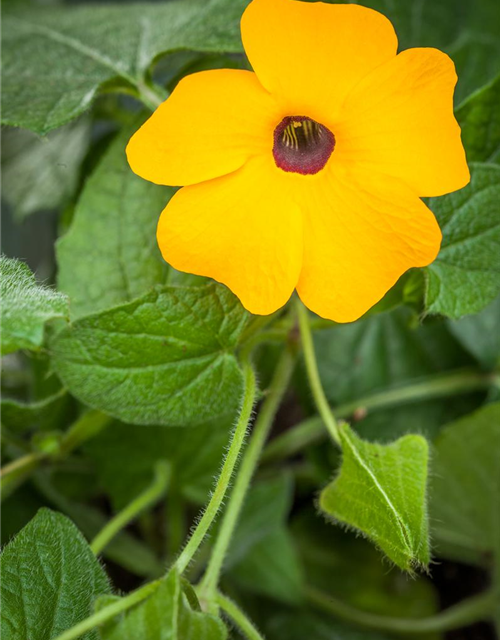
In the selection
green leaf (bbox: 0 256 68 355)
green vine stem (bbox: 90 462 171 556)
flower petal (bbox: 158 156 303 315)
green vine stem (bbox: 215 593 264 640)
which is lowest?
green vine stem (bbox: 90 462 171 556)

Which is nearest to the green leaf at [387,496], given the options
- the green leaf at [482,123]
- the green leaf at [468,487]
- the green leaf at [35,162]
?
the green leaf at [468,487]

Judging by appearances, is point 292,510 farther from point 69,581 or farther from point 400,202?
point 400,202

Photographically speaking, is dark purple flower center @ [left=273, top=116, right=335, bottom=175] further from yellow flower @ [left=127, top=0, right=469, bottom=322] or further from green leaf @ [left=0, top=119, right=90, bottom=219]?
green leaf @ [left=0, top=119, right=90, bottom=219]

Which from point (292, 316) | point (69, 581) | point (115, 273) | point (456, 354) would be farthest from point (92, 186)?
point (456, 354)

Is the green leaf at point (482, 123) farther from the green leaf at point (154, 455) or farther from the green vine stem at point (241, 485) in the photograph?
the green leaf at point (154, 455)

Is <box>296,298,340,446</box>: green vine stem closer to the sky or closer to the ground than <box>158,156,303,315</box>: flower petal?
closer to the ground

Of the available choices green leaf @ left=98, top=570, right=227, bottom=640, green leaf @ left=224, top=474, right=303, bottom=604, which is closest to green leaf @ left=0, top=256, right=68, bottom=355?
green leaf @ left=98, top=570, right=227, bottom=640
